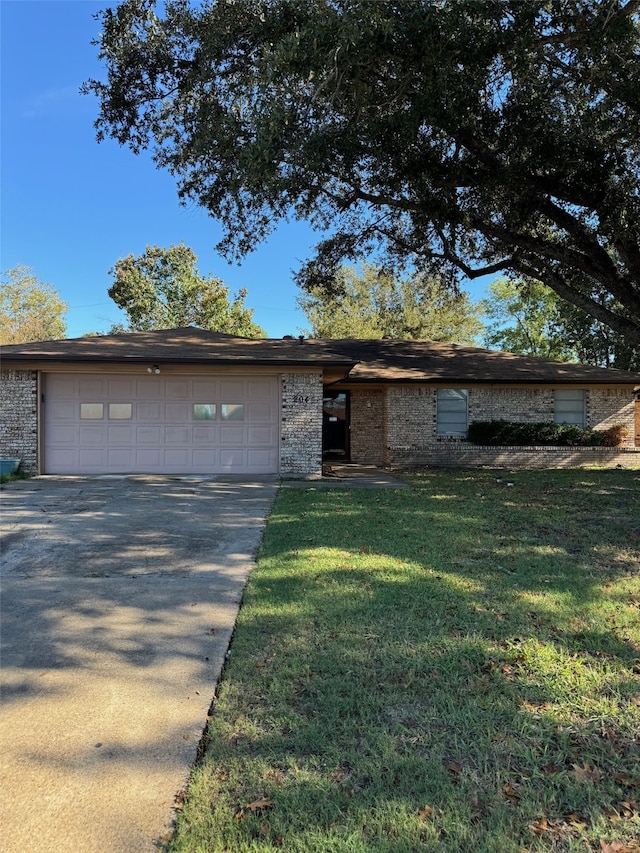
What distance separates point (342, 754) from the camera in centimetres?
244

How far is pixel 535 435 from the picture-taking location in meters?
16.4

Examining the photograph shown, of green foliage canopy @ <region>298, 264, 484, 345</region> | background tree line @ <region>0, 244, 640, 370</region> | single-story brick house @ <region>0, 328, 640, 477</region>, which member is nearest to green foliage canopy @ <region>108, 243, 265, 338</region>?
background tree line @ <region>0, 244, 640, 370</region>

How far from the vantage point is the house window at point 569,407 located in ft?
55.8

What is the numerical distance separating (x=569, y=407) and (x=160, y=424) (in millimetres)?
12442

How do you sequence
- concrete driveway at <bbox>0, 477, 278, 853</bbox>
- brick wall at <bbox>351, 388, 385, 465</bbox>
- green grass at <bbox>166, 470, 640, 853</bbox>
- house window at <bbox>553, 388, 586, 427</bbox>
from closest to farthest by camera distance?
1. green grass at <bbox>166, 470, 640, 853</bbox>
2. concrete driveway at <bbox>0, 477, 278, 853</bbox>
3. house window at <bbox>553, 388, 586, 427</bbox>
4. brick wall at <bbox>351, 388, 385, 465</bbox>

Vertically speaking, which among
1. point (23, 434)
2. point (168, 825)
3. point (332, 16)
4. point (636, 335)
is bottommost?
point (168, 825)

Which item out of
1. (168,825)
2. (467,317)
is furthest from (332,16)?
(467,317)

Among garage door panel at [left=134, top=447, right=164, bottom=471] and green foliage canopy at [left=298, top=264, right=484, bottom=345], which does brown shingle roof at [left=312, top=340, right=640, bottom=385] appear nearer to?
garage door panel at [left=134, top=447, right=164, bottom=471]

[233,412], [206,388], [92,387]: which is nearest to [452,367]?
[233,412]

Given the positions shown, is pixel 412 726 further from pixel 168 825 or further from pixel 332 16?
pixel 332 16

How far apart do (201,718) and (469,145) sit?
1027 cm

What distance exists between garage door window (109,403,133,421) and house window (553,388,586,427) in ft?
41.4

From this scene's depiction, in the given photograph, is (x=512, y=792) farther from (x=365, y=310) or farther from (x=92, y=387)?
(x=365, y=310)

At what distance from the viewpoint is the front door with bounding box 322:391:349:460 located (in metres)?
17.9
